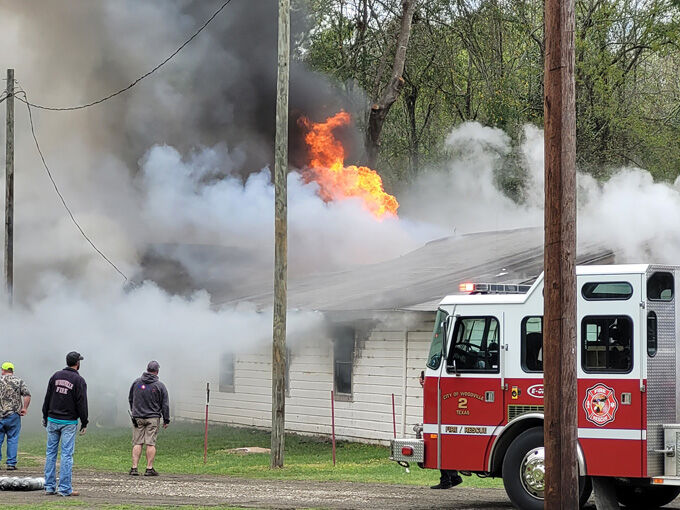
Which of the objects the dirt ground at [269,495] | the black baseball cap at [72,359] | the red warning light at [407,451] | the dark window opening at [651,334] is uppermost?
the dark window opening at [651,334]

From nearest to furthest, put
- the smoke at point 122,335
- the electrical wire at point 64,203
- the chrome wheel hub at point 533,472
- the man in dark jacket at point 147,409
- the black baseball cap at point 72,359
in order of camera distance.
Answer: the chrome wheel hub at point 533,472
the black baseball cap at point 72,359
the man in dark jacket at point 147,409
the smoke at point 122,335
the electrical wire at point 64,203

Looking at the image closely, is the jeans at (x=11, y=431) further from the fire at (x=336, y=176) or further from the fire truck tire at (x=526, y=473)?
the fire at (x=336, y=176)

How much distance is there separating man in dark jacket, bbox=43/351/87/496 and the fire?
16.2 m

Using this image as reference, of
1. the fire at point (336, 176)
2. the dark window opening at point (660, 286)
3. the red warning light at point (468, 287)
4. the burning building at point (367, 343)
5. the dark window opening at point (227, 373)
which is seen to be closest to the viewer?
the dark window opening at point (660, 286)

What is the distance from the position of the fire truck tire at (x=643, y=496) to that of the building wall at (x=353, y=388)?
7360mm

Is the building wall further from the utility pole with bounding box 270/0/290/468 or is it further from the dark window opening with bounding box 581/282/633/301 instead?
the dark window opening with bounding box 581/282/633/301

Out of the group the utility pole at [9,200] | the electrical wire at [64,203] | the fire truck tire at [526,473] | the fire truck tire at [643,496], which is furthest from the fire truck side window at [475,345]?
the electrical wire at [64,203]

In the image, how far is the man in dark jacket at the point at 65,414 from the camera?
1520 centimetres

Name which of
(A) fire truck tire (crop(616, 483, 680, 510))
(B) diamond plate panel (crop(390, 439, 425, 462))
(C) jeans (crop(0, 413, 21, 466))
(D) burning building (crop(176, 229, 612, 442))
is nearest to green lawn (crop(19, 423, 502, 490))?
(D) burning building (crop(176, 229, 612, 442))

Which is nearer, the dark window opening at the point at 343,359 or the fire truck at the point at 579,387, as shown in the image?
the fire truck at the point at 579,387

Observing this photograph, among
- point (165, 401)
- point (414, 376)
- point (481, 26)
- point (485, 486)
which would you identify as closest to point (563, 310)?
point (485, 486)

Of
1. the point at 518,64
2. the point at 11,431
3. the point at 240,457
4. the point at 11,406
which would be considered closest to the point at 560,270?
the point at 11,406

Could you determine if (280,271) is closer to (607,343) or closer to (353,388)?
(353,388)

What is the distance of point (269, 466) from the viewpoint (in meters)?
19.9
